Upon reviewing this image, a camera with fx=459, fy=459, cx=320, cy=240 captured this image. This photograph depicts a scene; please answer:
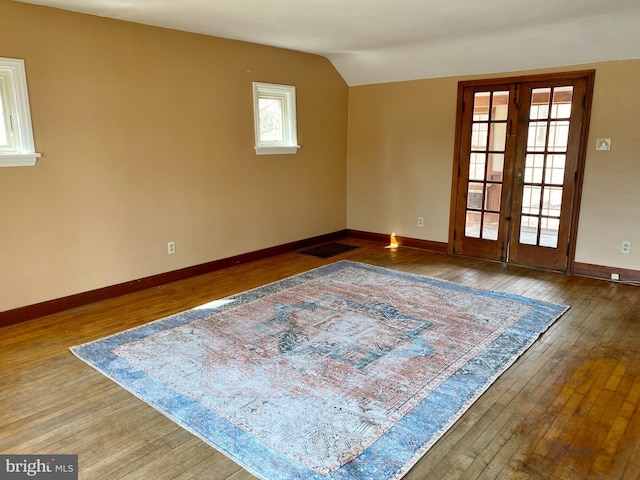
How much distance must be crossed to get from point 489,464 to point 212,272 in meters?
3.64

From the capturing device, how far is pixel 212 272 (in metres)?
5.07

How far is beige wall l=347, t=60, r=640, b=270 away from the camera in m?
4.48

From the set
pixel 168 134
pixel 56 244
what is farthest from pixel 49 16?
pixel 56 244

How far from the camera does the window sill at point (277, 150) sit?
5345 millimetres

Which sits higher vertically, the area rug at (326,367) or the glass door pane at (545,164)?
the glass door pane at (545,164)

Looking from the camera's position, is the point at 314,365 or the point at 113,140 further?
the point at 113,140

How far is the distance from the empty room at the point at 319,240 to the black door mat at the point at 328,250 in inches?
2.1

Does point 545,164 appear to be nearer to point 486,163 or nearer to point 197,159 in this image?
point 486,163

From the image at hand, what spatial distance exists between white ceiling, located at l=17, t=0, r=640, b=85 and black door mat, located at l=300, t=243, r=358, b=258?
94.4 inches

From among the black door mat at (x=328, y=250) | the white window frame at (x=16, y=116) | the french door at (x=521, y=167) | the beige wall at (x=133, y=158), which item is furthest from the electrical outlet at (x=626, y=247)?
the white window frame at (x=16, y=116)

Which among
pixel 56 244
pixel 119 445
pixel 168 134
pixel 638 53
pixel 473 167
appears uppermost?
pixel 638 53

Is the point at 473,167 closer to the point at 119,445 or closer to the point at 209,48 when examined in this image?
the point at 209,48
